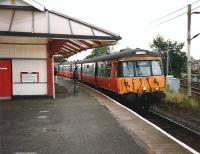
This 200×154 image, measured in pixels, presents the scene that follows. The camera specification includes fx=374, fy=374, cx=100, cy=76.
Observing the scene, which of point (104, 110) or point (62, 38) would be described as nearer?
point (104, 110)

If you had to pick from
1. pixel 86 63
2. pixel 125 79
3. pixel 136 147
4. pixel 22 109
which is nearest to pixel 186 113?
pixel 125 79

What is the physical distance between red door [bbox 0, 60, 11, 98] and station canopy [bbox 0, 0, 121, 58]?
6.92 feet

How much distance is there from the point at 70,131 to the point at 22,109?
17.0 ft

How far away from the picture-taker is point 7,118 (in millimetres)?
13180

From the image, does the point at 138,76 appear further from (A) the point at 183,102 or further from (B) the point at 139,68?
(A) the point at 183,102

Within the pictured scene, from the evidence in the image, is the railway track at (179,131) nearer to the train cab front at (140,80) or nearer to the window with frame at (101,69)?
A: the train cab front at (140,80)

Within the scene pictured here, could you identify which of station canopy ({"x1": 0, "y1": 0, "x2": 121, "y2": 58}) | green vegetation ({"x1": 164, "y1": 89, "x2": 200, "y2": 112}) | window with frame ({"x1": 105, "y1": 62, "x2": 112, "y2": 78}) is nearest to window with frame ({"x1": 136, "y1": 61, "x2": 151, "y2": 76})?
station canopy ({"x1": 0, "y1": 0, "x2": 121, "y2": 58})

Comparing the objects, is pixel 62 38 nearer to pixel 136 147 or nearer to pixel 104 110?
pixel 104 110

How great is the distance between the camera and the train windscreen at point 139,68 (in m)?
18.9

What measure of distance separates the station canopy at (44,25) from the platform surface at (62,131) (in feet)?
11.8

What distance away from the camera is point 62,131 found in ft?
35.7

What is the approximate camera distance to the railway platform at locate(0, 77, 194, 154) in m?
8.90

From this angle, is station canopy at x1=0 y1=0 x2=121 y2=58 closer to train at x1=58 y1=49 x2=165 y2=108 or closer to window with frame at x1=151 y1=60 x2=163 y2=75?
train at x1=58 y1=49 x2=165 y2=108

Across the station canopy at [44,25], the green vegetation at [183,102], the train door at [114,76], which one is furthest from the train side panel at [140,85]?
the green vegetation at [183,102]
